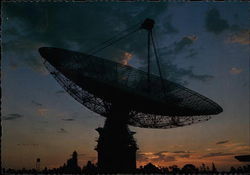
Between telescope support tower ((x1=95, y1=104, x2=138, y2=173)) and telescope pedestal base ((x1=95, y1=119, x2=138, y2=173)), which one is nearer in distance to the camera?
telescope support tower ((x1=95, y1=104, x2=138, y2=173))

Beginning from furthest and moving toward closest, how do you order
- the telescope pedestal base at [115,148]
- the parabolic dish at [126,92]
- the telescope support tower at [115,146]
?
the telescope pedestal base at [115,148], the telescope support tower at [115,146], the parabolic dish at [126,92]

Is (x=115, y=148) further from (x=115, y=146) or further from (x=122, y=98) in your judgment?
(x=122, y=98)

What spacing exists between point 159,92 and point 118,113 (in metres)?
6.08

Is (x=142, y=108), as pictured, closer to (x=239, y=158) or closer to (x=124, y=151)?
(x=124, y=151)

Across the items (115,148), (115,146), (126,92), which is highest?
(126,92)

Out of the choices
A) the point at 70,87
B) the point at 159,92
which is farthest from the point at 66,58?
the point at 159,92

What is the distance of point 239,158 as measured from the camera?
91.6 feet

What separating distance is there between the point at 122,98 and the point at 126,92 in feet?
4.87

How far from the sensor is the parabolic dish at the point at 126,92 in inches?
1180

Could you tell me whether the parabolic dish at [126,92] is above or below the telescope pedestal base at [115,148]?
above

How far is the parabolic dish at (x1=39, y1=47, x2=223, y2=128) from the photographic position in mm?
29969

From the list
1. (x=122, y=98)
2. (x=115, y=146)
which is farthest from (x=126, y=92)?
(x=115, y=146)

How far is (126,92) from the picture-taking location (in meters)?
30.5

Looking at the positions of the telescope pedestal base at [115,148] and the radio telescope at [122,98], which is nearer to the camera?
the radio telescope at [122,98]
